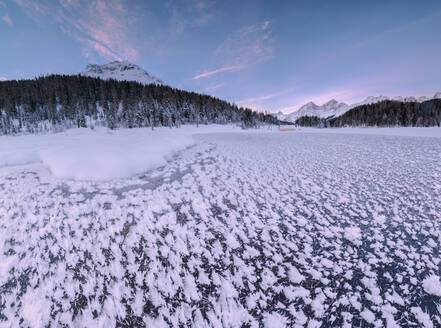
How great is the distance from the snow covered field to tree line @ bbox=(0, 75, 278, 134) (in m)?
49.2

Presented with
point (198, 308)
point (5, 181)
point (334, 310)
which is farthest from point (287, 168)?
point (5, 181)

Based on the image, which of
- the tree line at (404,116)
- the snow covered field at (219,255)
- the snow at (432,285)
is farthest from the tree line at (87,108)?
the tree line at (404,116)

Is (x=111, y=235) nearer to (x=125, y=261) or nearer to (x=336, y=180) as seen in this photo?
(x=125, y=261)

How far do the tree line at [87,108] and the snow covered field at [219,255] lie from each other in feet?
161

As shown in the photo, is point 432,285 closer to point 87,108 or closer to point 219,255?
point 219,255

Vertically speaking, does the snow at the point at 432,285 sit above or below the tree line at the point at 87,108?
below

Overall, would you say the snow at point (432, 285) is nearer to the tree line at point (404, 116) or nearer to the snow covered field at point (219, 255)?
the snow covered field at point (219, 255)

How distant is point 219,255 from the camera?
2842 millimetres

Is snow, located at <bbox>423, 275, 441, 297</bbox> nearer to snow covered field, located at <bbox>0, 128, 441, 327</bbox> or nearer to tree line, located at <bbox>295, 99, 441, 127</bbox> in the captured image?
snow covered field, located at <bbox>0, 128, 441, 327</bbox>

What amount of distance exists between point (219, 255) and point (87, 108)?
3330 inches

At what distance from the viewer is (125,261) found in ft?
8.98

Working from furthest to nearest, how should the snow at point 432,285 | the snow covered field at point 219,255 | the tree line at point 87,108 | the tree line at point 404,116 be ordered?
1. the tree line at point 404,116
2. the tree line at point 87,108
3. the snow at point 432,285
4. the snow covered field at point 219,255

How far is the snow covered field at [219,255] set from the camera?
2.07 m

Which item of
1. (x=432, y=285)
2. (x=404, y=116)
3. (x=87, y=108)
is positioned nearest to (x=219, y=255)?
(x=432, y=285)
